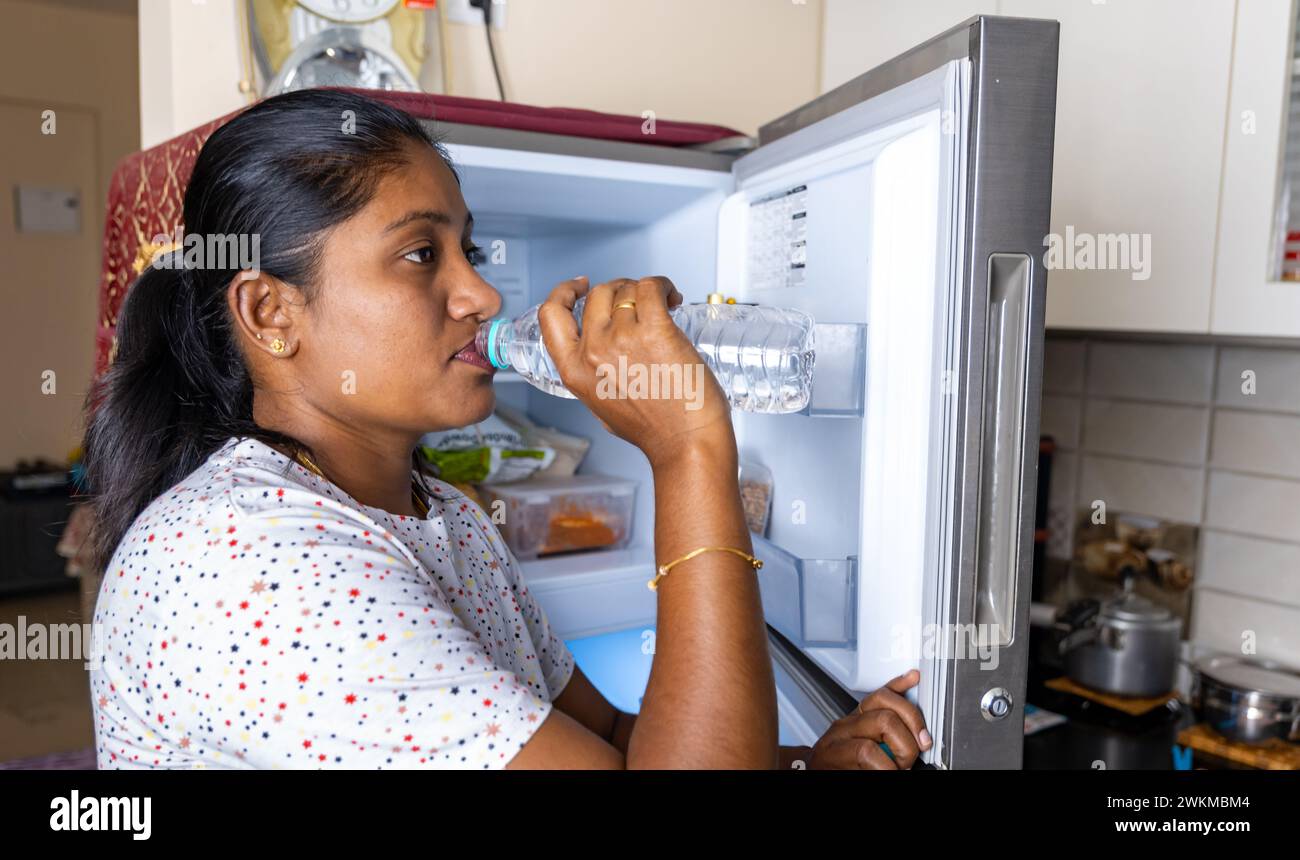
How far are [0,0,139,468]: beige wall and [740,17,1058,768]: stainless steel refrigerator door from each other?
15.3ft

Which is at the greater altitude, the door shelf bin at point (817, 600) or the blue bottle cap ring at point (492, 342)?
the blue bottle cap ring at point (492, 342)

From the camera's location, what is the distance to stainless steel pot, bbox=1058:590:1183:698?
1.65 m

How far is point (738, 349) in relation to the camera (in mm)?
978

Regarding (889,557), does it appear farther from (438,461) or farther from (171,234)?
(171,234)

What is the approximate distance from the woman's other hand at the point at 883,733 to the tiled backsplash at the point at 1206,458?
1163mm

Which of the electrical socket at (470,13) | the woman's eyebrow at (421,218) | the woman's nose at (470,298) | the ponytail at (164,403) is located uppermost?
the electrical socket at (470,13)

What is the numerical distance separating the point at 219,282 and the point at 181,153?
0.44 metres

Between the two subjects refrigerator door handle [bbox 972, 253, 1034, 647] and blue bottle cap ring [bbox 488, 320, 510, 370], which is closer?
refrigerator door handle [bbox 972, 253, 1034, 647]

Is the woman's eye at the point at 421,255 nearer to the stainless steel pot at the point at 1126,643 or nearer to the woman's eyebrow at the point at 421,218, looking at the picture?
the woman's eyebrow at the point at 421,218

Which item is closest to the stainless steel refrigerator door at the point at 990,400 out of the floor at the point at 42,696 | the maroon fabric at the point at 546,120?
the maroon fabric at the point at 546,120

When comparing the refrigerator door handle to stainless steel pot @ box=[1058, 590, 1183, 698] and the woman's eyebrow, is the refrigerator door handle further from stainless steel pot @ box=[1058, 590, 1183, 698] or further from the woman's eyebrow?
stainless steel pot @ box=[1058, 590, 1183, 698]

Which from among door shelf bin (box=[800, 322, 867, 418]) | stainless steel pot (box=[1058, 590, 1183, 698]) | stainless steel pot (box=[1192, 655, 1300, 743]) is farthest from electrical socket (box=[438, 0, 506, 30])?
stainless steel pot (box=[1192, 655, 1300, 743])

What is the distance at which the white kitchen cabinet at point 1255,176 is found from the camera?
1.19m
